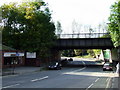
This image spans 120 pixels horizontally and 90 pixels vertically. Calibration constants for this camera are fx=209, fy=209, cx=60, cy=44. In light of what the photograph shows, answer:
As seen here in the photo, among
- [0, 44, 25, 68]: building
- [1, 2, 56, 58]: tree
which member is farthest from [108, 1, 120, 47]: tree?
[0, 44, 25, 68]: building

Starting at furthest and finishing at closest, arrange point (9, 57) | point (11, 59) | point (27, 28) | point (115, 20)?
point (27, 28), point (11, 59), point (9, 57), point (115, 20)

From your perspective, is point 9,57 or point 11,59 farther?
point 11,59

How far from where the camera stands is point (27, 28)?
146 feet

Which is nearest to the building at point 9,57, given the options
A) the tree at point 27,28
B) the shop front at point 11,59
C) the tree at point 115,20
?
the shop front at point 11,59

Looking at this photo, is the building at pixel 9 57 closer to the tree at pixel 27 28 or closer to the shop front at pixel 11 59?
the shop front at pixel 11 59

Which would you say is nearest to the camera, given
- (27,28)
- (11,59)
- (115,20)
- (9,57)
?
(115,20)

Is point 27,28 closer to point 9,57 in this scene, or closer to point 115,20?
point 9,57

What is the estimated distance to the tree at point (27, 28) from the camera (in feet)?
142

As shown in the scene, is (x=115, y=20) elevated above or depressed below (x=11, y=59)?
above

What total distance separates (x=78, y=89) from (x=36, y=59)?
33.0m

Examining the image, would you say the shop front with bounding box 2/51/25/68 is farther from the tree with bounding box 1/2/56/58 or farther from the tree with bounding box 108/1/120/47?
the tree with bounding box 108/1/120/47

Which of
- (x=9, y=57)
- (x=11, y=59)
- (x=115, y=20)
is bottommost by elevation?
(x=11, y=59)

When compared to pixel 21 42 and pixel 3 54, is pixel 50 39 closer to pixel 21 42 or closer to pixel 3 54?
pixel 21 42

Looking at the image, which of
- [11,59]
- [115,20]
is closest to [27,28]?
[11,59]
